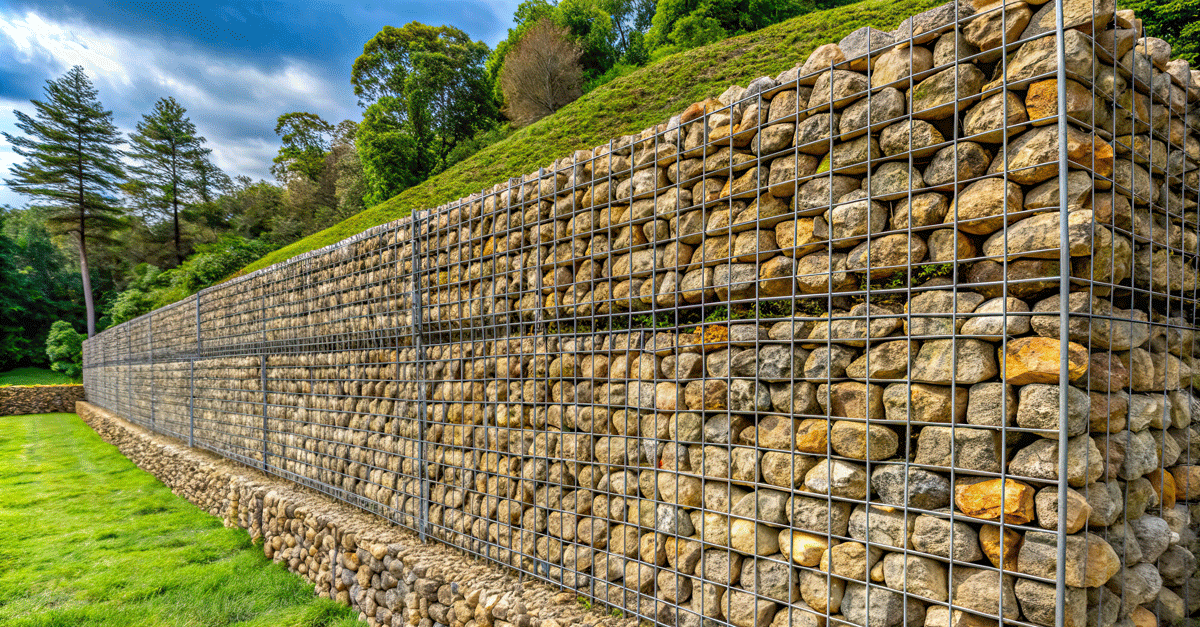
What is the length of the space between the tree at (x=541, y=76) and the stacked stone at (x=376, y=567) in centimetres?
2301

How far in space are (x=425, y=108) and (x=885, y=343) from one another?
3261 cm

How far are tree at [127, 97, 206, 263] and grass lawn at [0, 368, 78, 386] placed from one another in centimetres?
834

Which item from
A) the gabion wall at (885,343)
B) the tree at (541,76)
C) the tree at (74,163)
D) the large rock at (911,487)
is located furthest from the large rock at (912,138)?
the tree at (74,163)

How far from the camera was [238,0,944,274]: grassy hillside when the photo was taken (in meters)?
14.1

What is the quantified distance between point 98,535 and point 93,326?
32881 millimetres

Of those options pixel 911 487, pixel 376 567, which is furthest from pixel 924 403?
pixel 376 567

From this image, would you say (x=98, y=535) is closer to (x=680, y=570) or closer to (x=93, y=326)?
(x=680, y=570)

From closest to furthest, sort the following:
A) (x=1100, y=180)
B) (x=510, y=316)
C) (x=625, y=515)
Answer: (x=1100, y=180) < (x=625, y=515) < (x=510, y=316)

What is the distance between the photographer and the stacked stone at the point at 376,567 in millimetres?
3051

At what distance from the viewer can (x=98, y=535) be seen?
21.1 feet

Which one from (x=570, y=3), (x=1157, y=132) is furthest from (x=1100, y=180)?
(x=570, y=3)

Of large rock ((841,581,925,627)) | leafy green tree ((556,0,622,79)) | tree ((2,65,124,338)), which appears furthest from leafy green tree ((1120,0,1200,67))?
tree ((2,65,124,338))

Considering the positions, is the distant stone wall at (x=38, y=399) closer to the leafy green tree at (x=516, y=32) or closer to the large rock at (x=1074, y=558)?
the leafy green tree at (x=516, y=32)

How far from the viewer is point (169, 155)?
33.4 meters
